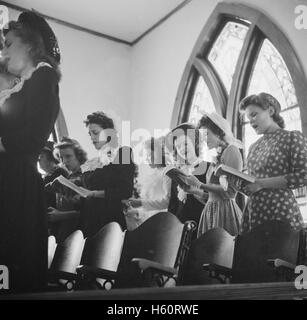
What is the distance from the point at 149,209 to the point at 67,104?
90 cm

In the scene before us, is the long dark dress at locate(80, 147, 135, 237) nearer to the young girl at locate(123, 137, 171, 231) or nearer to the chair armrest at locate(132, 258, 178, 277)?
the young girl at locate(123, 137, 171, 231)

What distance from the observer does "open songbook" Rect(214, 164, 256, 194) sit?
2574 mm

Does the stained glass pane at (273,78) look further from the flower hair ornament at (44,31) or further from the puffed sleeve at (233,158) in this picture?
the flower hair ornament at (44,31)

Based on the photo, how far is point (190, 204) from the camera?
114 inches

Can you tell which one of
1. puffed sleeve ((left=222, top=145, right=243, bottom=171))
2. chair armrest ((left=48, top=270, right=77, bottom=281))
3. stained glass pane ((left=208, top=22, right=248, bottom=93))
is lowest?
chair armrest ((left=48, top=270, right=77, bottom=281))

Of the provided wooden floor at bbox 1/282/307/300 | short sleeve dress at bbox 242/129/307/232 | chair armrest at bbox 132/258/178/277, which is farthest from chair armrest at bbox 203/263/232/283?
wooden floor at bbox 1/282/307/300

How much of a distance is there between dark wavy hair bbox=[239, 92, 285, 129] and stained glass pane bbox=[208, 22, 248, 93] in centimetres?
43

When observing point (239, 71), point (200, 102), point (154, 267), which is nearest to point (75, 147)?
point (200, 102)

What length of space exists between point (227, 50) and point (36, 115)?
1518mm

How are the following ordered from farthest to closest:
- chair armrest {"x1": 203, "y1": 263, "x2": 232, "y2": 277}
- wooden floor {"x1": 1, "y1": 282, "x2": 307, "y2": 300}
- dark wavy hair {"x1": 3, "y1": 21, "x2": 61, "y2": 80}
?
1. dark wavy hair {"x1": 3, "y1": 21, "x2": 61, "y2": 80}
2. chair armrest {"x1": 203, "y1": 263, "x2": 232, "y2": 277}
3. wooden floor {"x1": 1, "y1": 282, "x2": 307, "y2": 300}

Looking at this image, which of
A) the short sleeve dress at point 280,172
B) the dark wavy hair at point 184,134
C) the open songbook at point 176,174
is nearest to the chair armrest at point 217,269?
the short sleeve dress at point 280,172

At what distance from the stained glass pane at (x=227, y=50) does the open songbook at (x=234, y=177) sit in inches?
27.4

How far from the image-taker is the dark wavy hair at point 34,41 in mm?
2445

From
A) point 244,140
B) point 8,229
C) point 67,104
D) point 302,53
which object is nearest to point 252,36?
point 302,53
